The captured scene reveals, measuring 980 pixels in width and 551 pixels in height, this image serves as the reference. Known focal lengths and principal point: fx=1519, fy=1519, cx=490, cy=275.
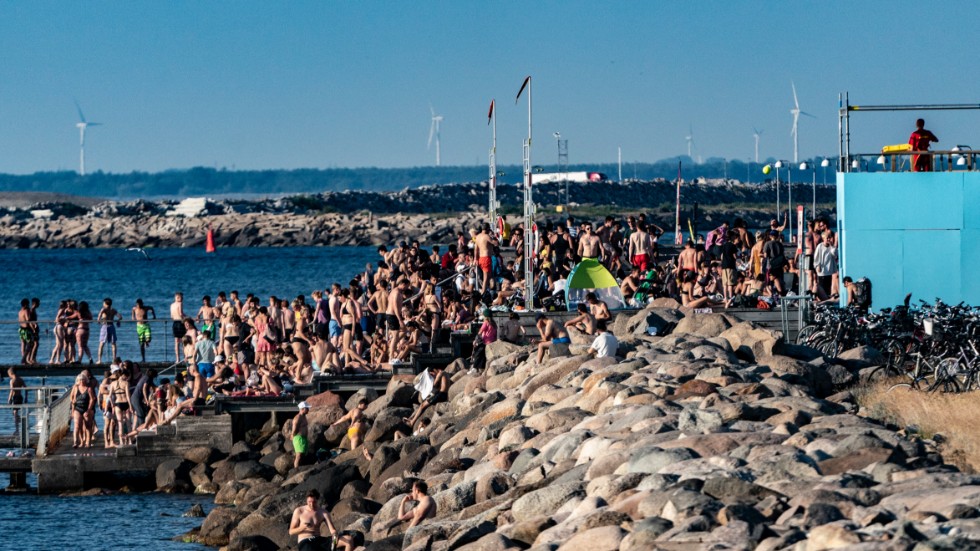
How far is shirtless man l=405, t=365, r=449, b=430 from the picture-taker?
2733 cm

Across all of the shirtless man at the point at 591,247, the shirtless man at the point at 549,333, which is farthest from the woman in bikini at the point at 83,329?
the shirtless man at the point at 549,333

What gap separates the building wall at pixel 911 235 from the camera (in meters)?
28.7

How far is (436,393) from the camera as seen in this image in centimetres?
2781

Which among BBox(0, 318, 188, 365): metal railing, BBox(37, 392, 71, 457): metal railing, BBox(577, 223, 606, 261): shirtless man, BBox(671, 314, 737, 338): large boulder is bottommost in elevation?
BBox(0, 318, 188, 365): metal railing

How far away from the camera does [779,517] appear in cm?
1433

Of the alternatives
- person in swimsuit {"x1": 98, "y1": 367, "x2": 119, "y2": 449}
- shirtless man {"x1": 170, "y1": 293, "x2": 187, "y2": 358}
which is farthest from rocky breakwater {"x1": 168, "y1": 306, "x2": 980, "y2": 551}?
shirtless man {"x1": 170, "y1": 293, "x2": 187, "y2": 358}

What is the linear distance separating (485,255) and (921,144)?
31.1 feet

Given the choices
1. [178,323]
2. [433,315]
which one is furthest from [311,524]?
[178,323]

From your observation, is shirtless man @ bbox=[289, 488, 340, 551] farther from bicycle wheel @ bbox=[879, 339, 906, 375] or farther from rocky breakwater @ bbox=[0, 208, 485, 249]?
rocky breakwater @ bbox=[0, 208, 485, 249]

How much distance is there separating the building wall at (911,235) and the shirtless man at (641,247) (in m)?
4.52

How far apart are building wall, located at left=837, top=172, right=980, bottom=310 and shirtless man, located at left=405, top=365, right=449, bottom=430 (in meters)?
7.92

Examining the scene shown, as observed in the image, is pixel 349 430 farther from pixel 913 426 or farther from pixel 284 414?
pixel 913 426

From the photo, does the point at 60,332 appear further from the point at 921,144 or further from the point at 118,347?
the point at 921,144

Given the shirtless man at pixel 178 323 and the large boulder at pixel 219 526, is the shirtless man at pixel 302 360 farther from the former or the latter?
the large boulder at pixel 219 526
